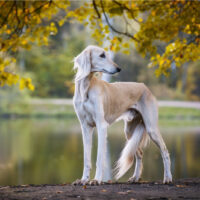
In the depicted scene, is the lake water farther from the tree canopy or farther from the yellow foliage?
the tree canopy

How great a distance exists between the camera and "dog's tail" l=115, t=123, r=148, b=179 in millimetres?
5355

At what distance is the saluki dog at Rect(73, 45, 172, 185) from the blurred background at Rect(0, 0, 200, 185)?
1707 mm

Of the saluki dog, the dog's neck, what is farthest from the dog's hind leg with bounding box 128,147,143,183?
the dog's neck

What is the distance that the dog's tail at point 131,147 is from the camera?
536 cm

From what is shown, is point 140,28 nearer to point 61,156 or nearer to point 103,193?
point 103,193

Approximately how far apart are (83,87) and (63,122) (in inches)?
625

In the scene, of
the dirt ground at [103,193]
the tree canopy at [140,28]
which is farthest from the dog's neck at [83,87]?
the tree canopy at [140,28]

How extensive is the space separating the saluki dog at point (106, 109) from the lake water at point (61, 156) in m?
2.26

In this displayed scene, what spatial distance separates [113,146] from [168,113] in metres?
11.3

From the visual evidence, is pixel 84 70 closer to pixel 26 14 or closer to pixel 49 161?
pixel 26 14

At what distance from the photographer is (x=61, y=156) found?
10.2 m

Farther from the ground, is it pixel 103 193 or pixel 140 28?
pixel 140 28

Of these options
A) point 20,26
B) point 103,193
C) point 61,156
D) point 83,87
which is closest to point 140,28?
point 20,26

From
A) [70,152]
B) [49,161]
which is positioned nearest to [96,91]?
[49,161]
